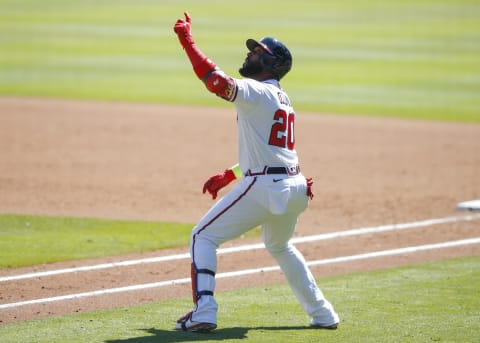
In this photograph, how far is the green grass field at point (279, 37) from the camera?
2069 cm

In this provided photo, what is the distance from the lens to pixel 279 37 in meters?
28.5

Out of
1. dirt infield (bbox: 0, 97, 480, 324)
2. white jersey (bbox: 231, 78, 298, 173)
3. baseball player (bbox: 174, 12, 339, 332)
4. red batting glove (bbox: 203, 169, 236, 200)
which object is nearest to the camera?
baseball player (bbox: 174, 12, 339, 332)

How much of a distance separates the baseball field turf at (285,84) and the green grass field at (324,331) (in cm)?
1

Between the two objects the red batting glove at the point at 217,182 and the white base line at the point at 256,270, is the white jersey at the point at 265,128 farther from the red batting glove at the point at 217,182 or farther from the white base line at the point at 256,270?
the white base line at the point at 256,270

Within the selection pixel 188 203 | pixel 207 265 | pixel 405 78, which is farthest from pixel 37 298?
pixel 405 78

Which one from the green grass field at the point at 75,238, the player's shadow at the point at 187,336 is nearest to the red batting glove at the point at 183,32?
the player's shadow at the point at 187,336

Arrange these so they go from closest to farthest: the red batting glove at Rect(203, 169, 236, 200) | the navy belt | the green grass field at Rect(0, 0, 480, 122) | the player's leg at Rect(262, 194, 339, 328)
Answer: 1. the navy belt
2. the player's leg at Rect(262, 194, 339, 328)
3. the red batting glove at Rect(203, 169, 236, 200)
4. the green grass field at Rect(0, 0, 480, 122)

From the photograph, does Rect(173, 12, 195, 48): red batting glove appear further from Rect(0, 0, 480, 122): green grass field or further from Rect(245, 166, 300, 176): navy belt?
A: Rect(0, 0, 480, 122): green grass field

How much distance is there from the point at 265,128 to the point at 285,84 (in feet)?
50.5

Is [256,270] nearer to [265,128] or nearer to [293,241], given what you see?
[293,241]

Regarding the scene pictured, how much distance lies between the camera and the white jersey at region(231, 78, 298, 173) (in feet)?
21.5

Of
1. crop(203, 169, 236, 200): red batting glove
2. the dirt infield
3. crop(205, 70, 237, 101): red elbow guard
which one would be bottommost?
the dirt infield

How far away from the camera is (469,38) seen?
97.0 feet

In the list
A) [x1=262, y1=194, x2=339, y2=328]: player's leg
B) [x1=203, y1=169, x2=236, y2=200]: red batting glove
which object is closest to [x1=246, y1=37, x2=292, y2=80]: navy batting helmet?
[x1=203, y1=169, x2=236, y2=200]: red batting glove
